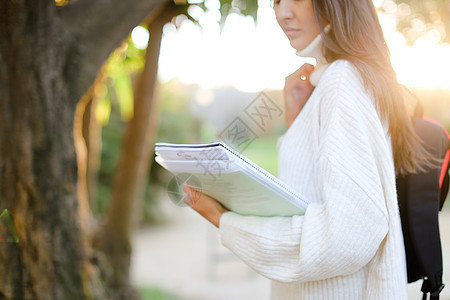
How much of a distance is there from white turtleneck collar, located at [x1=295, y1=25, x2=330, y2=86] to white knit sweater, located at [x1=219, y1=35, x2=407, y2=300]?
0.38 ft

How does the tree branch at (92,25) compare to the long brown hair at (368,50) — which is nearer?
the long brown hair at (368,50)

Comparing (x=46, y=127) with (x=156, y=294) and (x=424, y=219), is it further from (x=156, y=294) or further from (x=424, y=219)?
(x=156, y=294)

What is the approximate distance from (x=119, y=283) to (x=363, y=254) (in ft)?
11.6

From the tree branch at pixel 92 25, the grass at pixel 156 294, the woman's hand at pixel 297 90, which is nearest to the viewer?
the woman's hand at pixel 297 90

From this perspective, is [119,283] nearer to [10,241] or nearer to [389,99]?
[10,241]

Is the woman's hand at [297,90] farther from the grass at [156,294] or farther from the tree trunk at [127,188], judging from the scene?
the grass at [156,294]

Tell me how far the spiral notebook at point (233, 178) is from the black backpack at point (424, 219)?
34 cm

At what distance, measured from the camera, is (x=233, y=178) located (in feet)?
3.29

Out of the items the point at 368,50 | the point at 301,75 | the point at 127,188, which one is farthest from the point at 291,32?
the point at 127,188

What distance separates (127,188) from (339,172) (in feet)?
11.3

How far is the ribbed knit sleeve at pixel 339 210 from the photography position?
93cm

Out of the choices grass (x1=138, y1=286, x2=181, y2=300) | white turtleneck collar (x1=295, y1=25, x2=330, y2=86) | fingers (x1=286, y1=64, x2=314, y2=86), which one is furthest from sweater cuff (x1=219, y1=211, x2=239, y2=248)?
grass (x1=138, y1=286, x2=181, y2=300)

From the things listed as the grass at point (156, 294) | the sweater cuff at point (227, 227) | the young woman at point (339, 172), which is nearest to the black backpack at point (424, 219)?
the young woman at point (339, 172)

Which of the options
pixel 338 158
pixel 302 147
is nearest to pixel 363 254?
pixel 338 158
